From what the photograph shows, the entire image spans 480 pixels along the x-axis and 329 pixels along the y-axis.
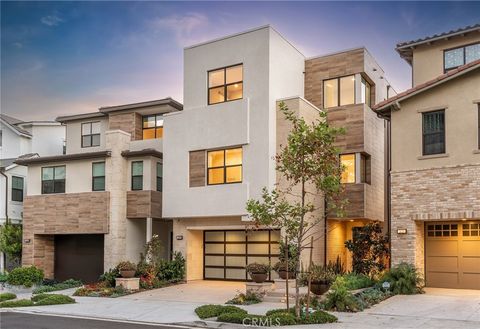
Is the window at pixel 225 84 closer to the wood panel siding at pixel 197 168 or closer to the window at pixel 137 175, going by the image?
the wood panel siding at pixel 197 168

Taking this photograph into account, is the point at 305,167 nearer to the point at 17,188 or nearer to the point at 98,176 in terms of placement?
the point at 98,176

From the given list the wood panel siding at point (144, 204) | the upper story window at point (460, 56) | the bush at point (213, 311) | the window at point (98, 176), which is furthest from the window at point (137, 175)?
the upper story window at point (460, 56)

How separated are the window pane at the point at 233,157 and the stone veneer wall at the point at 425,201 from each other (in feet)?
22.0

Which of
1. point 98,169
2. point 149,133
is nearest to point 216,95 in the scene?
point 149,133

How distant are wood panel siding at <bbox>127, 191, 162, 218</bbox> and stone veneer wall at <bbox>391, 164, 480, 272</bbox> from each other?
12.2 m

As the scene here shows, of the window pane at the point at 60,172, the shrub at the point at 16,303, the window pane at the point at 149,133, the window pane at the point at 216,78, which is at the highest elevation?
the window pane at the point at 216,78

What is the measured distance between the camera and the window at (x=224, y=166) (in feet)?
79.6

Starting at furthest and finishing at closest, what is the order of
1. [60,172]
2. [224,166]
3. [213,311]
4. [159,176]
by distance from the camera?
[60,172] → [159,176] → [224,166] → [213,311]

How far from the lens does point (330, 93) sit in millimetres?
26234

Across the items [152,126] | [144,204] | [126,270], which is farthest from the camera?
[152,126]

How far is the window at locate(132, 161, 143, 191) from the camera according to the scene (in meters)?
28.1

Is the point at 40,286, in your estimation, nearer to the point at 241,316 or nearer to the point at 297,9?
the point at 241,316

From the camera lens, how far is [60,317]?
17.5m

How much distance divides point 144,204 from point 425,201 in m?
13.7
